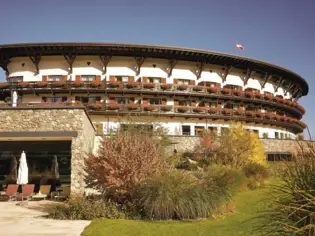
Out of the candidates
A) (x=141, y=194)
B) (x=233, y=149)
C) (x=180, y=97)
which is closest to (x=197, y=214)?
(x=141, y=194)

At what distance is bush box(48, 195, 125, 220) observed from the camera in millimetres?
11836

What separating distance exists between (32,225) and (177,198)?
527cm

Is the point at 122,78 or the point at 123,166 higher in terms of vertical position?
the point at 122,78

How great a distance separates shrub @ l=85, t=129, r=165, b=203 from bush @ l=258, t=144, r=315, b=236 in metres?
8.03

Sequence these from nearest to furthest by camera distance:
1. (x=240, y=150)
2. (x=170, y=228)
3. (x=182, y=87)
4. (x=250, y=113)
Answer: (x=170, y=228), (x=240, y=150), (x=182, y=87), (x=250, y=113)

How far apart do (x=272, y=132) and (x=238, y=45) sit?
12.7 meters

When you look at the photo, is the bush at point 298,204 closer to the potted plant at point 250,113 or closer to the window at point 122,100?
the window at point 122,100

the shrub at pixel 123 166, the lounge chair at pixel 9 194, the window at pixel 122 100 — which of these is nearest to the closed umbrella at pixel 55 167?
the lounge chair at pixel 9 194

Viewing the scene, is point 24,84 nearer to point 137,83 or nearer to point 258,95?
point 137,83

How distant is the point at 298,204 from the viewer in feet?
13.9

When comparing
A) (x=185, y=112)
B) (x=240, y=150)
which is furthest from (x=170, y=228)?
(x=185, y=112)

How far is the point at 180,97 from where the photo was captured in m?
36.6

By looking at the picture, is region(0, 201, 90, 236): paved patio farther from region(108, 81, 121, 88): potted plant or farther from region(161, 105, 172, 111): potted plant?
region(161, 105, 172, 111): potted plant

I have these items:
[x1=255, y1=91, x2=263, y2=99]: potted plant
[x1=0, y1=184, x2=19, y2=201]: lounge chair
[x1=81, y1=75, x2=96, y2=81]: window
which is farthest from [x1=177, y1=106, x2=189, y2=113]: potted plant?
[x1=0, y1=184, x2=19, y2=201]: lounge chair
